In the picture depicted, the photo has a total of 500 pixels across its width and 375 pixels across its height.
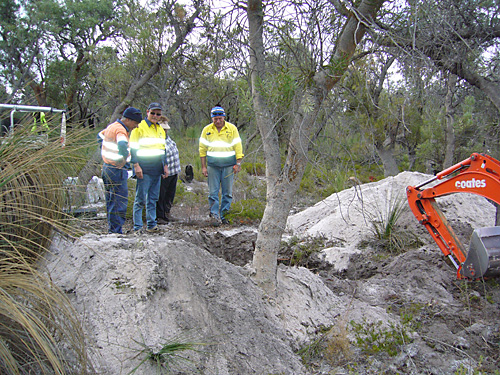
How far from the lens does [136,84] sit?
11242mm

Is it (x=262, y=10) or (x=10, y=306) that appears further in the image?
(x=262, y=10)

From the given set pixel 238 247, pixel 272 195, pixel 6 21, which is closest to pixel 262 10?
pixel 272 195

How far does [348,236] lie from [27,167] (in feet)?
16.2

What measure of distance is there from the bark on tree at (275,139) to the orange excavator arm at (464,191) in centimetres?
230

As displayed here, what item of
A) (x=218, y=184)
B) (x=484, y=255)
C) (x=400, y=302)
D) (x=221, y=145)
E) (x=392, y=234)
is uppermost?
(x=221, y=145)

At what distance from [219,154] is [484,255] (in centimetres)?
425

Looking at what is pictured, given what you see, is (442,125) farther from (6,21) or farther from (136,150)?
(6,21)

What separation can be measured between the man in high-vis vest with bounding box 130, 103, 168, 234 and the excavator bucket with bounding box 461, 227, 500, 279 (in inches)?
165

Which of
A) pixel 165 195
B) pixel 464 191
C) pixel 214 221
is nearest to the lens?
pixel 464 191

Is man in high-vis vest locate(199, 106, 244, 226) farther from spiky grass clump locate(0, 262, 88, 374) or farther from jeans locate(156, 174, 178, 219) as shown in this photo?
spiky grass clump locate(0, 262, 88, 374)

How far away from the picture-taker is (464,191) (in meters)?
4.77

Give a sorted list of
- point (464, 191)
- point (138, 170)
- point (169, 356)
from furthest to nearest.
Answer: point (138, 170), point (464, 191), point (169, 356)

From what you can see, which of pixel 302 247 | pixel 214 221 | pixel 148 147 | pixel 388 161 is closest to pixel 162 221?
pixel 214 221

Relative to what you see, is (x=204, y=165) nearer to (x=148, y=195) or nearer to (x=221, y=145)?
(x=221, y=145)
